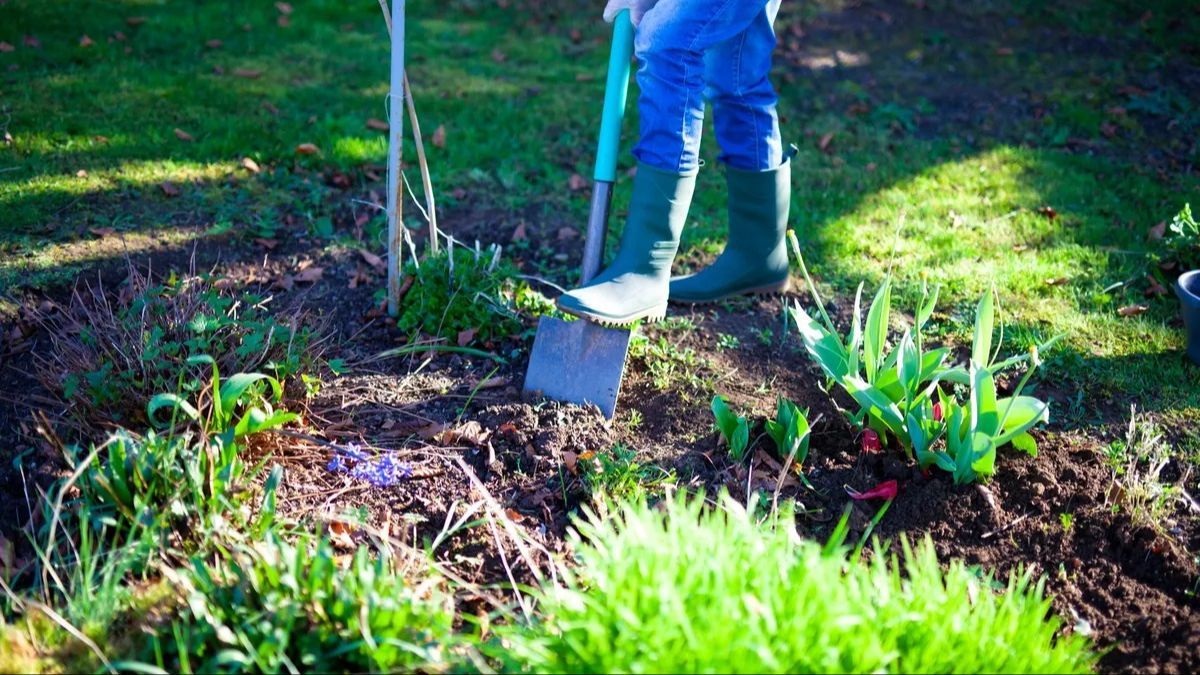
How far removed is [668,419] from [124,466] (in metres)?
1.55

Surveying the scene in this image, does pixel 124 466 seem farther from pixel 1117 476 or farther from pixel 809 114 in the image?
pixel 809 114

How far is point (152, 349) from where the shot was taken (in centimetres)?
266

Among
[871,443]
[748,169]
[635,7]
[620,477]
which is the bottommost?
[620,477]

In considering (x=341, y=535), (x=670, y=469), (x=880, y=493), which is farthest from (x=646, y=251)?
(x=341, y=535)

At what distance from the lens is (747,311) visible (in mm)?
3773

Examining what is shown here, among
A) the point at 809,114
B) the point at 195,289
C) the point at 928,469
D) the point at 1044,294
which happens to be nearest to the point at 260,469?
the point at 195,289

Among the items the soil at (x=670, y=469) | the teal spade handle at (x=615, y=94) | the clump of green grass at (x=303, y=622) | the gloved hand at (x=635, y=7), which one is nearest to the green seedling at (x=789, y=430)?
the soil at (x=670, y=469)

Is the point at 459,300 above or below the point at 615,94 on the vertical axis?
below

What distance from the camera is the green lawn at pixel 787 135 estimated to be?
12.8 ft

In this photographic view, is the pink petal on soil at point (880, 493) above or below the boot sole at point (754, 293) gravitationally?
below

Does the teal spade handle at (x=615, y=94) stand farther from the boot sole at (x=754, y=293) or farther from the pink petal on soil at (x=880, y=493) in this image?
the pink petal on soil at (x=880, y=493)

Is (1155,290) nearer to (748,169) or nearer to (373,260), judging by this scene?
(748,169)

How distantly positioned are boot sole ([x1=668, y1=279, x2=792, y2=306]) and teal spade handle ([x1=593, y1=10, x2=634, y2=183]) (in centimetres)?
67

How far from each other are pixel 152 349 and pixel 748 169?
6.73 feet
